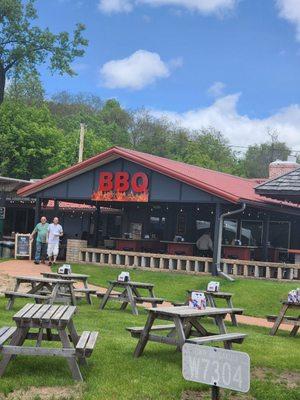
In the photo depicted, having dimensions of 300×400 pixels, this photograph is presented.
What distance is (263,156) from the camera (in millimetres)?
67438

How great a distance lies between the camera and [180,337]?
6816mm

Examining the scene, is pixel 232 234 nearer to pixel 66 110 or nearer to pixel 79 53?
pixel 79 53

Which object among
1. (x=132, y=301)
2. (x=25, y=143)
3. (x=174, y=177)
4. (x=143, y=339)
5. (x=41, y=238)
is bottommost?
(x=132, y=301)

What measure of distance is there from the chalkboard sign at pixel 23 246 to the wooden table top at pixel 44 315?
51.8ft

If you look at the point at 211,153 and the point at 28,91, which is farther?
the point at 211,153

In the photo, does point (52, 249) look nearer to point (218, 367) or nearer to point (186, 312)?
point (186, 312)

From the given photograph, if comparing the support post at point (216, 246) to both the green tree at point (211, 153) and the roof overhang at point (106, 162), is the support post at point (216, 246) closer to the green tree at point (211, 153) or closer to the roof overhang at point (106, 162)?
the roof overhang at point (106, 162)

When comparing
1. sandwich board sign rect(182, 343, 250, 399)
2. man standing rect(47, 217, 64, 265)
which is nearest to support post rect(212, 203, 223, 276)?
man standing rect(47, 217, 64, 265)

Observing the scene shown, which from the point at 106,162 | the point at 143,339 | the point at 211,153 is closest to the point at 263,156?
the point at 211,153

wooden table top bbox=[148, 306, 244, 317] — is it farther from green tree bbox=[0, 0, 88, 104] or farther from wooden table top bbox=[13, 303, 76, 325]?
green tree bbox=[0, 0, 88, 104]

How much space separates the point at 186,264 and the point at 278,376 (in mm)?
12913

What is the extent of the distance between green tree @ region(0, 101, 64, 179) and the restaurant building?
12.5 meters

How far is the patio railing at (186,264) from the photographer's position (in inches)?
725

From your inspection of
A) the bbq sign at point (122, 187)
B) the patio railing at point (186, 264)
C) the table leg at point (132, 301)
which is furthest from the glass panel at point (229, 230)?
the table leg at point (132, 301)
